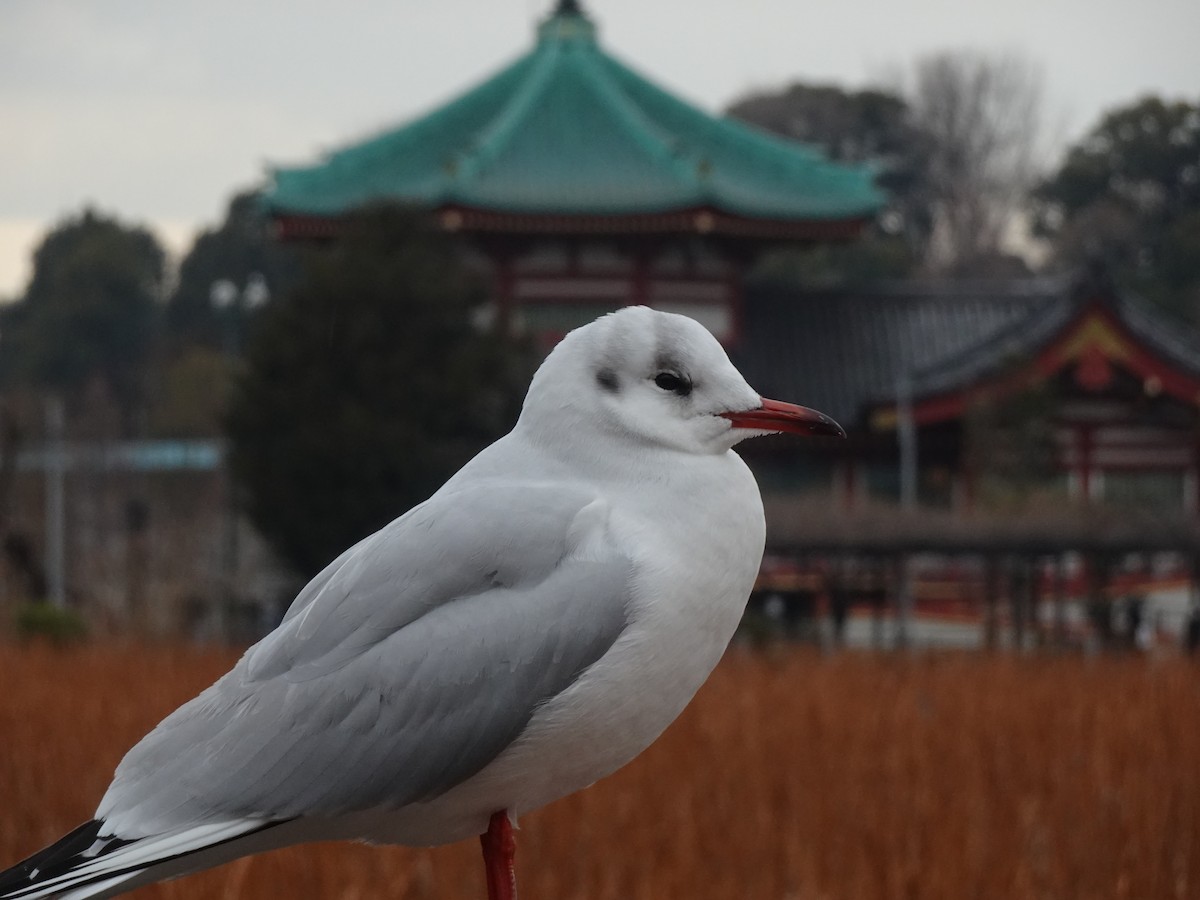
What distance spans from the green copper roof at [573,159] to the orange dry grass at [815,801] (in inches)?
349

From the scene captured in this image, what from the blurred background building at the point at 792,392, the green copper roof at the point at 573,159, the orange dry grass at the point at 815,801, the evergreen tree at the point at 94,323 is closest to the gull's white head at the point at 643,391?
the orange dry grass at the point at 815,801

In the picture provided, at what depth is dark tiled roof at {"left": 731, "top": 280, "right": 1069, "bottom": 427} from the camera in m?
18.1

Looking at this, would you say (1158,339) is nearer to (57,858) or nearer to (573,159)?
(573,159)

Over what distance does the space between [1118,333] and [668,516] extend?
17.0m

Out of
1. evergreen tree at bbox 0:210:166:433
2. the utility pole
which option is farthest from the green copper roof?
evergreen tree at bbox 0:210:166:433

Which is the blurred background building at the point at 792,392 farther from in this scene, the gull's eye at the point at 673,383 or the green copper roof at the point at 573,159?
the gull's eye at the point at 673,383

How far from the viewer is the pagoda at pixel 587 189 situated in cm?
1653

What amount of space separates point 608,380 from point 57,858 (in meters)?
0.59

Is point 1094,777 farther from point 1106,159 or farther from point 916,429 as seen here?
point 1106,159

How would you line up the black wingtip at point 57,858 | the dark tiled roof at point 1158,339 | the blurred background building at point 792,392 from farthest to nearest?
the dark tiled roof at point 1158,339 → the blurred background building at point 792,392 → the black wingtip at point 57,858

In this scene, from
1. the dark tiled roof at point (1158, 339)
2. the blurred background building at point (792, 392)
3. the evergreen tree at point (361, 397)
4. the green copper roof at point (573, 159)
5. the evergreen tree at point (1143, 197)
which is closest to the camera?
the evergreen tree at point (361, 397)

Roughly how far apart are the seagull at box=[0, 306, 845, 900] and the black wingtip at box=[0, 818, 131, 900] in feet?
0.29

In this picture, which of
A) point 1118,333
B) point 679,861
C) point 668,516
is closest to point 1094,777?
A: point 679,861

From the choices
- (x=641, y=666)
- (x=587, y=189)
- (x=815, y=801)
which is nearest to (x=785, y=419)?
(x=641, y=666)
